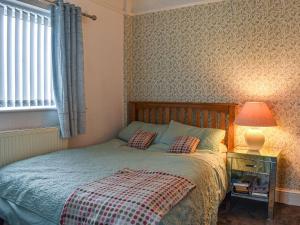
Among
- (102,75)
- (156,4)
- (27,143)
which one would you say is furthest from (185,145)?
(156,4)

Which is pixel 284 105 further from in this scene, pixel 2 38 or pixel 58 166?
pixel 2 38

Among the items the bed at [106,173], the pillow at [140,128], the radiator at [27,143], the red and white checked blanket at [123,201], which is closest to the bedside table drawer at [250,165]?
the bed at [106,173]

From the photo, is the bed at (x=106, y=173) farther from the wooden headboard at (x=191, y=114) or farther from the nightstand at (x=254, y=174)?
the nightstand at (x=254, y=174)

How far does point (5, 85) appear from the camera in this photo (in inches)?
99.1

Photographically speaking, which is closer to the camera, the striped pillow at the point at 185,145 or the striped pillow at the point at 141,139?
the striped pillow at the point at 185,145

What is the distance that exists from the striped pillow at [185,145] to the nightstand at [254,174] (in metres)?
0.36

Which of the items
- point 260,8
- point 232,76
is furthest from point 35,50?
point 260,8

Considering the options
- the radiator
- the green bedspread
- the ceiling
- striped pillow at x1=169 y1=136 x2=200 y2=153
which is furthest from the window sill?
the ceiling

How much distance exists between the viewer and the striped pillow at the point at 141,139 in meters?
3.13

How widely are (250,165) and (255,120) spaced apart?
1.46 ft

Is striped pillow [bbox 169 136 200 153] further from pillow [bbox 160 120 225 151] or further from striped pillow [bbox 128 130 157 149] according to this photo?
striped pillow [bbox 128 130 157 149]

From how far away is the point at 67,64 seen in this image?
2.83 metres

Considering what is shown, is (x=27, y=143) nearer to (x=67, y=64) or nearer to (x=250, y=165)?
(x=67, y=64)

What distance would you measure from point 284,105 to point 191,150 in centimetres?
110
